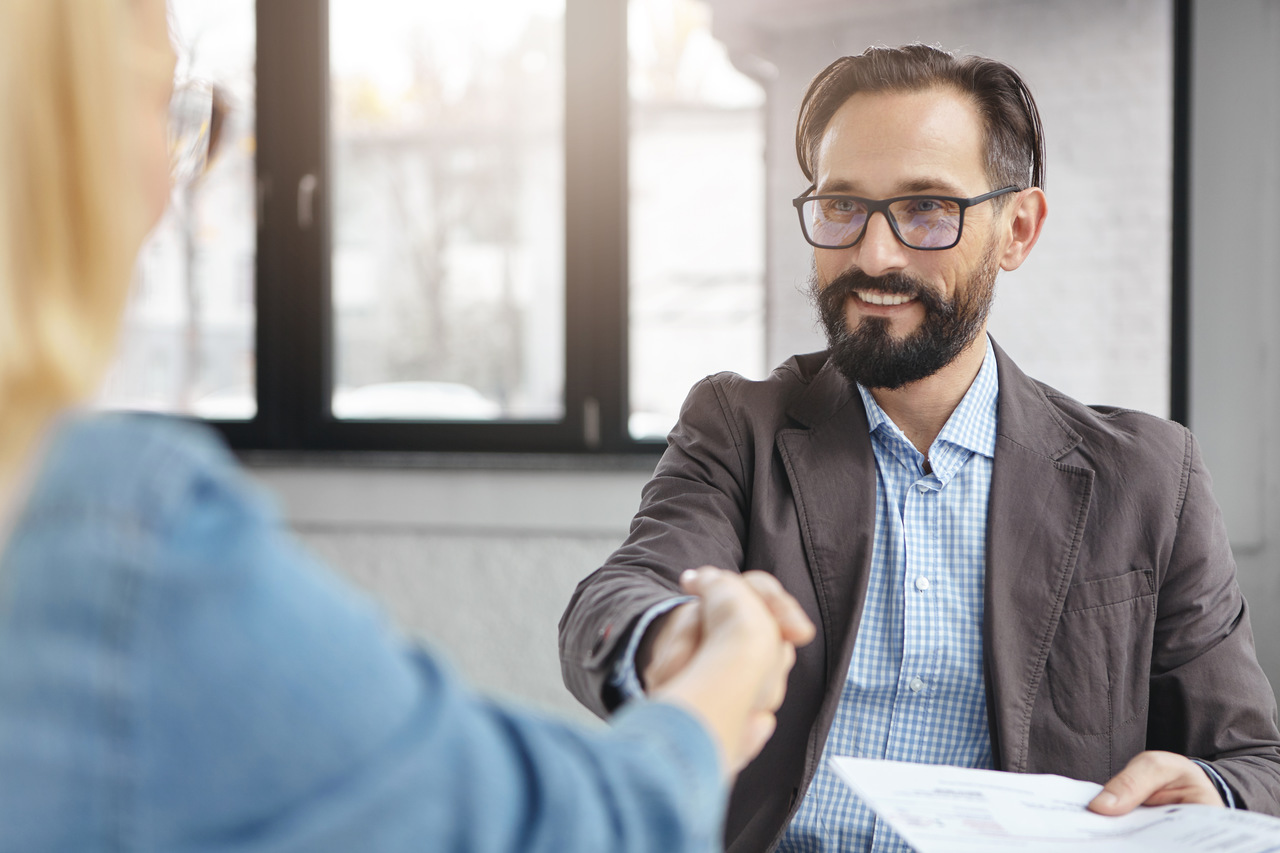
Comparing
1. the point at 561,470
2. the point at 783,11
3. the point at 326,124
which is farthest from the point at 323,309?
the point at 783,11

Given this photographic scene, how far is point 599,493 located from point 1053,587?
62.7 inches

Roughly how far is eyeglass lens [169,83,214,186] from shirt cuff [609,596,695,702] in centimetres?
53

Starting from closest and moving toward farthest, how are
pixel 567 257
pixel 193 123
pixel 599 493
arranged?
pixel 193 123, pixel 599 493, pixel 567 257

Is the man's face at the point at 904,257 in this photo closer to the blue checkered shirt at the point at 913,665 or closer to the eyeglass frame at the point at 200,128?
the blue checkered shirt at the point at 913,665

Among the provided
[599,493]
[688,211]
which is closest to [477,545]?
[599,493]

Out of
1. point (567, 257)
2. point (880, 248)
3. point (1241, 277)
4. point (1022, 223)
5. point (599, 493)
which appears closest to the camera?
point (880, 248)

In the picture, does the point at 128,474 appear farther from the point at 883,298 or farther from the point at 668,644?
the point at 883,298

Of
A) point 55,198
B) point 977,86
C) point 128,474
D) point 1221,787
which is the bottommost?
point 1221,787

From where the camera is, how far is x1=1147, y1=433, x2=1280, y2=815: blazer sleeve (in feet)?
3.91

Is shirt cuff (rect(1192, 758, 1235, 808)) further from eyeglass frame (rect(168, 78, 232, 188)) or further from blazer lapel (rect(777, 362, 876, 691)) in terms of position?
eyeglass frame (rect(168, 78, 232, 188))

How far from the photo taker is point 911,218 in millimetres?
1357

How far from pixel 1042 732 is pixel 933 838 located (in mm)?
434

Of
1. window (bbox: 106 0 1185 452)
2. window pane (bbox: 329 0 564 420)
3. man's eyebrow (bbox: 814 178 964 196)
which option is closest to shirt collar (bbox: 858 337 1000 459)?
man's eyebrow (bbox: 814 178 964 196)

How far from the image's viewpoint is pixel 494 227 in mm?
2875
